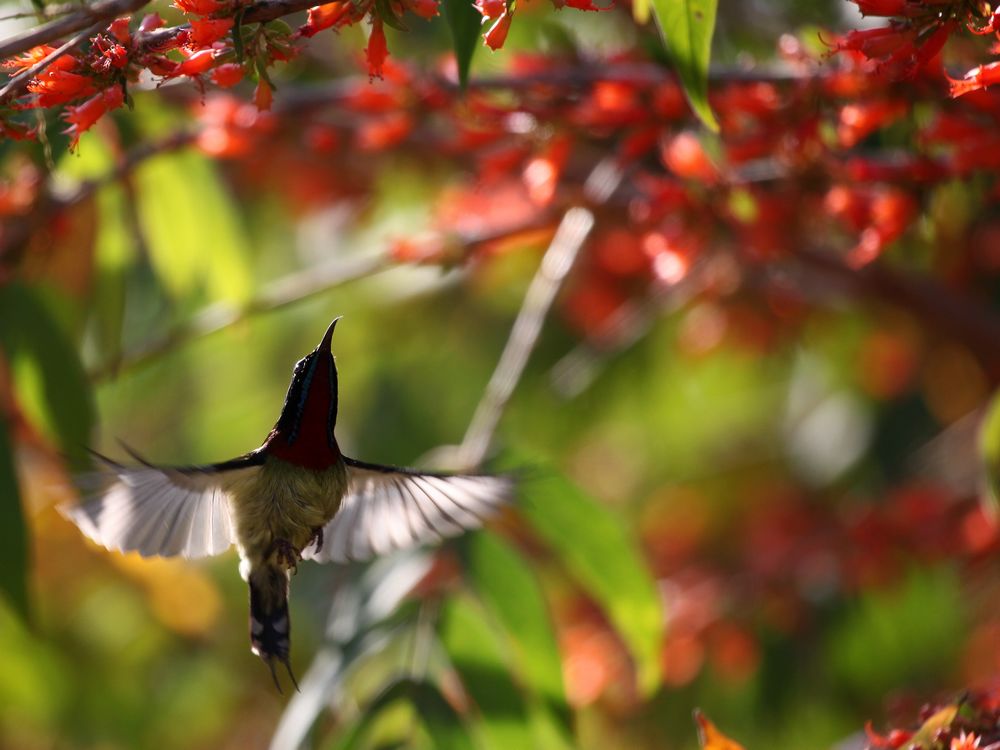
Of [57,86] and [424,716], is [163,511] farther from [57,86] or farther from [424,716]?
[57,86]

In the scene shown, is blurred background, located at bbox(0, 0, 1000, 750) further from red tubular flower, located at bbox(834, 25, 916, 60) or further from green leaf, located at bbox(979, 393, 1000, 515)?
red tubular flower, located at bbox(834, 25, 916, 60)

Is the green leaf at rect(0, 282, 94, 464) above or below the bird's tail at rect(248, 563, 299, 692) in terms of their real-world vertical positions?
above

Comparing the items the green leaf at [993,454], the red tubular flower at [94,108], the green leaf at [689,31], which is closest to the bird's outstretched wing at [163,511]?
the red tubular flower at [94,108]

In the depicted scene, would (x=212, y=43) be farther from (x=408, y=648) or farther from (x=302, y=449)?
(x=408, y=648)

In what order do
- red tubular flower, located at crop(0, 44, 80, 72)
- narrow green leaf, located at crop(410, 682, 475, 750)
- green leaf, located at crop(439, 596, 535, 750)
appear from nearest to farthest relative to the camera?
red tubular flower, located at crop(0, 44, 80, 72) → narrow green leaf, located at crop(410, 682, 475, 750) → green leaf, located at crop(439, 596, 535, 750)

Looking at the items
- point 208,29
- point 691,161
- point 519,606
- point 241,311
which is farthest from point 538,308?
point 208,29

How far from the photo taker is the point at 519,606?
2334 mm

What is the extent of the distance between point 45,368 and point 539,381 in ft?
5.93

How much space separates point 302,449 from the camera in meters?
2.01

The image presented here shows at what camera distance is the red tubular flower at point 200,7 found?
4.55 ft

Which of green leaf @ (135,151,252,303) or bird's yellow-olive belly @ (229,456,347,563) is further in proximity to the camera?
green leaf @ (135,151,252,303)

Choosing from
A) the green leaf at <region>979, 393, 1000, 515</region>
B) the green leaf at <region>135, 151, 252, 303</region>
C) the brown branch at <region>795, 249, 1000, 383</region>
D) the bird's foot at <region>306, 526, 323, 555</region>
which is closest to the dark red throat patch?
the bird's foot at <region>306, 526, 323, 555</region>

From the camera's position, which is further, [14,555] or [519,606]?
[519,606]

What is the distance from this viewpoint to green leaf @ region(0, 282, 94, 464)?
2340 millimetres
